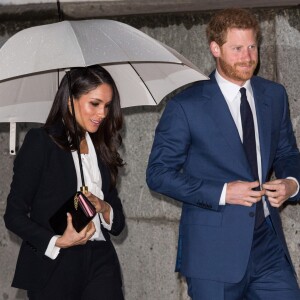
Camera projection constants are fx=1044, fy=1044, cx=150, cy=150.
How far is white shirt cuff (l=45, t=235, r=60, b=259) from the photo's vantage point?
210 inches

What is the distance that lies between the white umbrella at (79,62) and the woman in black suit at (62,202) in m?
0.22

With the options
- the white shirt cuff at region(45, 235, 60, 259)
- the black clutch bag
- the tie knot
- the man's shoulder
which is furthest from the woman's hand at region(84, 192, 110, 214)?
the man's shoulder

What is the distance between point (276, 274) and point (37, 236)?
1.29m

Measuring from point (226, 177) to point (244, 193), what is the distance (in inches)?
9.1

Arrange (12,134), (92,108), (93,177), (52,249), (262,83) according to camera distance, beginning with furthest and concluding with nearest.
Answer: (12,134)
(262,83)
(93,177)
(92,108)
(52,249)

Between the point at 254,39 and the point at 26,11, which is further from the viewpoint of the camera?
the point at 26,11

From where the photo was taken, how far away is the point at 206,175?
5621mm

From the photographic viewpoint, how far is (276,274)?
18.2 ft

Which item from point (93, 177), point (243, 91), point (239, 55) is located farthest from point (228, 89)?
point (93, 177)

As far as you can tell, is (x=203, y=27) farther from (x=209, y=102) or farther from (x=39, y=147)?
(x=39, y=147)

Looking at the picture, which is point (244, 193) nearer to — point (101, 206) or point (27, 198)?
point (101, 206)

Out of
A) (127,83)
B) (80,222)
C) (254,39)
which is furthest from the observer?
(127,83)

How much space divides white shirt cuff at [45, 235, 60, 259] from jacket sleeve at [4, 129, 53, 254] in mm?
18

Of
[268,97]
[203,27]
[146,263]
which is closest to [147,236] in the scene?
[146,263]
